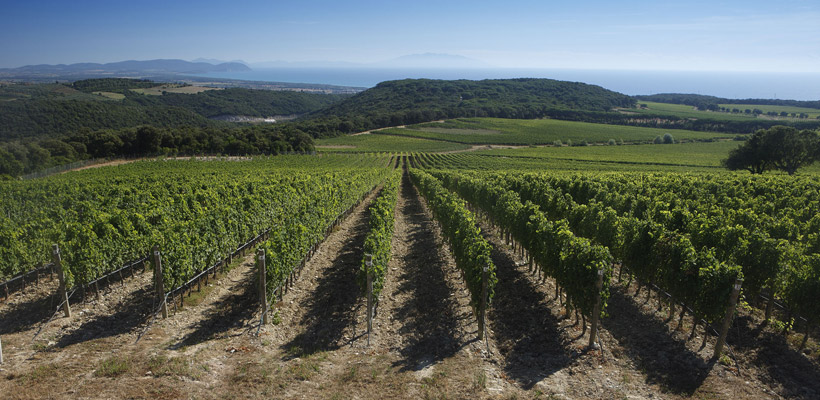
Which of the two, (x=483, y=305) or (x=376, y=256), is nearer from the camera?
(x=483, y=305)

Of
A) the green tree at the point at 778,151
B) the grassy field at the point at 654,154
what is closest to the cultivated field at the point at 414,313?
the green tree at the point at 778,151

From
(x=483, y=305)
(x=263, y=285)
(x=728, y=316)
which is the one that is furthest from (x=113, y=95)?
(x=728, y=316)

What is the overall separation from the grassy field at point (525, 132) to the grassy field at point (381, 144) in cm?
875

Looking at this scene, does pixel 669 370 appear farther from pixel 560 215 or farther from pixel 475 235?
pixel 560 215

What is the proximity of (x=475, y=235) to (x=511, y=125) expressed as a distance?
15406cm

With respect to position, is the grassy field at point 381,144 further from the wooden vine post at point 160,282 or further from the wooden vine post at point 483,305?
the wooden vine post at point 483,305

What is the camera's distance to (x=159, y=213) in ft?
61.1

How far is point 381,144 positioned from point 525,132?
186ft

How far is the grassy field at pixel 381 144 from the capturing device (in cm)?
10975

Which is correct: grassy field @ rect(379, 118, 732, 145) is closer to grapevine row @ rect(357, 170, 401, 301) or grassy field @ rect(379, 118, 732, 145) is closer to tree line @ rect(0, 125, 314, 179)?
tree line @ rect(0, 125, 314, 179)

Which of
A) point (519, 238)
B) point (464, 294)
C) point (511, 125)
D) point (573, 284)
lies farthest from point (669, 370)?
point (511, 125)

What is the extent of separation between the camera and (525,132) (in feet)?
468

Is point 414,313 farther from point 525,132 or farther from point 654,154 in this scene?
point 525,132

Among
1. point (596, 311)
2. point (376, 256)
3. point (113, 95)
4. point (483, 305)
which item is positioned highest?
point (113, 95)
